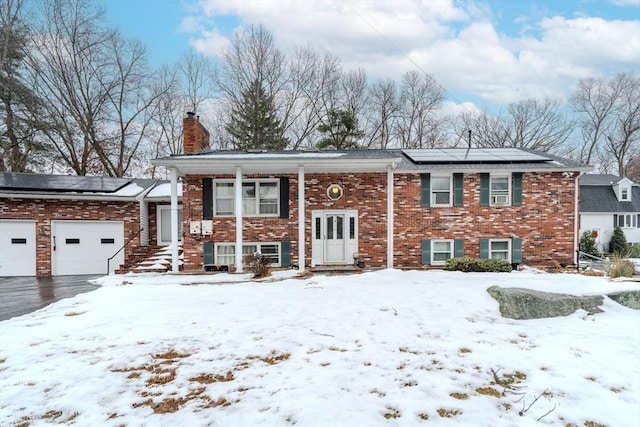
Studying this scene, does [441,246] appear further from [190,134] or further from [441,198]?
[190,134]

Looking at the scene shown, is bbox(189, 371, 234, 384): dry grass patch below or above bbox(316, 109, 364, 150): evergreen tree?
below

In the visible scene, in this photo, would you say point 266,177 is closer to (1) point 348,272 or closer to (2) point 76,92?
(1) point 348,272

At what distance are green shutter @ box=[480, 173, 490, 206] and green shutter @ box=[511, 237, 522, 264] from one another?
156cm

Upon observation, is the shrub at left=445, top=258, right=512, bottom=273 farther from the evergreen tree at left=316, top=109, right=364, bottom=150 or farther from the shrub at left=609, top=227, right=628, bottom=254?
the shrub at left=609, top=227, right=628, bottom=254

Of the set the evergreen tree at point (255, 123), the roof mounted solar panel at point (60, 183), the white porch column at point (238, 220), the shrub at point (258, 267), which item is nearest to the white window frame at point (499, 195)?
the shrub at point (258, 267)

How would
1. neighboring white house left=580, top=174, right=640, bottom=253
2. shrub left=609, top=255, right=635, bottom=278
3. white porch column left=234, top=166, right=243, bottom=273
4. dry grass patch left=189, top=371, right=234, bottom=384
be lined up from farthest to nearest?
neighboring white house left=580, top=174, right=640, bottom=253 < white porch column left=234, top=166, right=243, bottom=273 < shrub left=609, top=255, right=635, bottom=278 < dry grass patch left=189, top=371, right=234, bottom=384

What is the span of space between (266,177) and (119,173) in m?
14.6

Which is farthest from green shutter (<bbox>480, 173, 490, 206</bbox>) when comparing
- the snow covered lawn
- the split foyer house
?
the snow covered lawn

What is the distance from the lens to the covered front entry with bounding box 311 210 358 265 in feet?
38.4

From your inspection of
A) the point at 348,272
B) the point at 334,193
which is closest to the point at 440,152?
the point at 334,193

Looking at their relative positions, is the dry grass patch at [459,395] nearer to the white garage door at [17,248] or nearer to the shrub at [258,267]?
the shrub at [258,267]

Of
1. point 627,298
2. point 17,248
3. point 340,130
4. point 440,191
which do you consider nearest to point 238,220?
point 440,191

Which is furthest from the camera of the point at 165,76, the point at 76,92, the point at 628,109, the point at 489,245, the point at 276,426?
the point at 628,109

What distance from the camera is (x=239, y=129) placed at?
77.4ft
